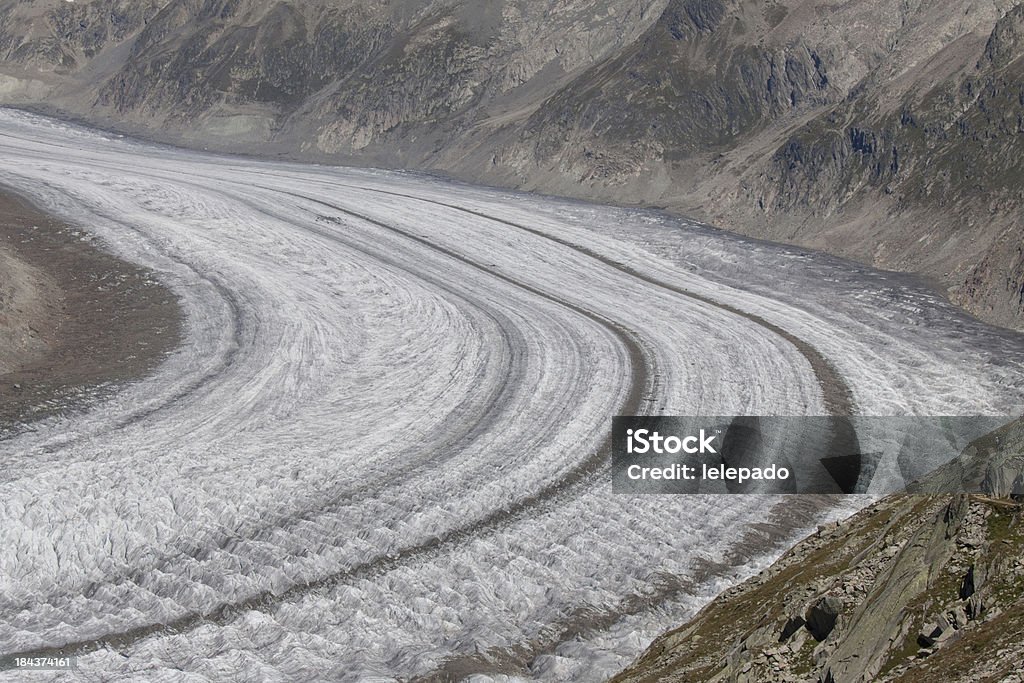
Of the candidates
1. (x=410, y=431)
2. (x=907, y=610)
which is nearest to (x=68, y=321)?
(x=410, y=431)

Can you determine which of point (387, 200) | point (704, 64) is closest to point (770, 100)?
point (704, 64)
